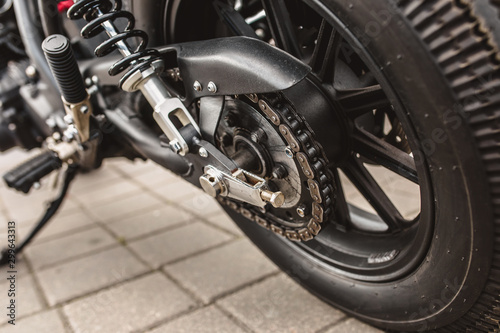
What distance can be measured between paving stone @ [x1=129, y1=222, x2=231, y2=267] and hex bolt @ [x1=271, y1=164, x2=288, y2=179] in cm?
66

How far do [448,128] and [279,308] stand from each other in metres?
0.68

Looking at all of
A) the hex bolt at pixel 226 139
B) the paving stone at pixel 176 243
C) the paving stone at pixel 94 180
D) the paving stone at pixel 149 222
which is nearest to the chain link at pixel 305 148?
the hex bolt at pixel 226 139

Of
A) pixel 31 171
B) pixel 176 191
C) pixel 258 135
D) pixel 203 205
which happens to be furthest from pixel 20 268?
pixel 258 135

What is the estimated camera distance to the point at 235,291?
4.09ft

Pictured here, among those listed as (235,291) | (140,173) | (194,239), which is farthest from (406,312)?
(140,173)

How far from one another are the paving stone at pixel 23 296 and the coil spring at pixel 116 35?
2.37 feet

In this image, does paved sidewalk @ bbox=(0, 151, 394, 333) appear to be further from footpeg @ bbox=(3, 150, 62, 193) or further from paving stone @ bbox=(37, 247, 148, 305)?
footpeg @ bbox=(3, 150, 62, 193)

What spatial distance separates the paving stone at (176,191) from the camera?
6.80ft

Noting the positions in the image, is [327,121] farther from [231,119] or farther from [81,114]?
[81,114]

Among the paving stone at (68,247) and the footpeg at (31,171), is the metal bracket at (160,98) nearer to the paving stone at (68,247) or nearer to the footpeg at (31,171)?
the footpeg at (31,171)

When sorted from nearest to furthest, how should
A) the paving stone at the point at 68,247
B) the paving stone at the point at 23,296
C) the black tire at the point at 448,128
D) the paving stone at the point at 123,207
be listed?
the black tire at the point at 448,128 < the paving stone at the point at 23,296 < the paving stone at the point at 68,247 < the paving stone at the point at 123,207

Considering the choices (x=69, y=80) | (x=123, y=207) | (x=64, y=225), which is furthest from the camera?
(x=123, y=207)

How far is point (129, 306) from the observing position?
1204mm

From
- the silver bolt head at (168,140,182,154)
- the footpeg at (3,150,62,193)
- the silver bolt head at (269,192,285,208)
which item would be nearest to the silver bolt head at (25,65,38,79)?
the footpeg at (3,150,62,193)
